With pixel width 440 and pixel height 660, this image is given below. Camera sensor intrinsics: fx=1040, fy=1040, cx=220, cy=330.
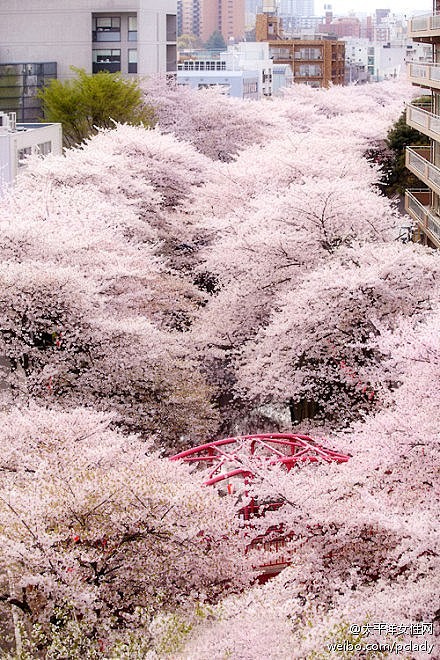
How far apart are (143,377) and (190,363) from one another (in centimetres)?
128

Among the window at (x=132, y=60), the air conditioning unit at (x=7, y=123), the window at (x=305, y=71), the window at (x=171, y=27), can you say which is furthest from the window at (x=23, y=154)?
the window at (x=305, y=71)

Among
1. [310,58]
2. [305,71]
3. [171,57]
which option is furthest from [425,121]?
[310,58]

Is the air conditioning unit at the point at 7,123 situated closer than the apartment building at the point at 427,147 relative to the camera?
No

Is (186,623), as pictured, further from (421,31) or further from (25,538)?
(421,31)

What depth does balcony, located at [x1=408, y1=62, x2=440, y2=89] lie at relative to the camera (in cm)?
2914

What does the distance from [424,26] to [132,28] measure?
3241 centimetres

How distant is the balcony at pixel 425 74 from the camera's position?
29.1 m

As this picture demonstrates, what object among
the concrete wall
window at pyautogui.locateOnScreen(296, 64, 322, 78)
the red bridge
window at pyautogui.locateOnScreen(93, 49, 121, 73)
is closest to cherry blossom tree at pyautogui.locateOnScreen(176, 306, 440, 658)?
the red bridge

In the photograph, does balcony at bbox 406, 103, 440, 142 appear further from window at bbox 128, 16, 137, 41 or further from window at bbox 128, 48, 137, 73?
window at bbox 128, 16, 137, 41

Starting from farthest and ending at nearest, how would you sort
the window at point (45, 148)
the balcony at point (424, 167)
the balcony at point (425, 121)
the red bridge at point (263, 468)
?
the window at point (45, 148) < the balcony at point (424, 167) < the balcony at point (425, 121) < the red bridge at point (263, 468)

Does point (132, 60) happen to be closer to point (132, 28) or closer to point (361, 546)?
point (132, 28)

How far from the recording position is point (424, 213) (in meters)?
30.7

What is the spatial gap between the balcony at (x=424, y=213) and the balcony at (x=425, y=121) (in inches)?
90.7

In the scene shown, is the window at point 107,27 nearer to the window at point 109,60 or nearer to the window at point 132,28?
the window at point 132,28
